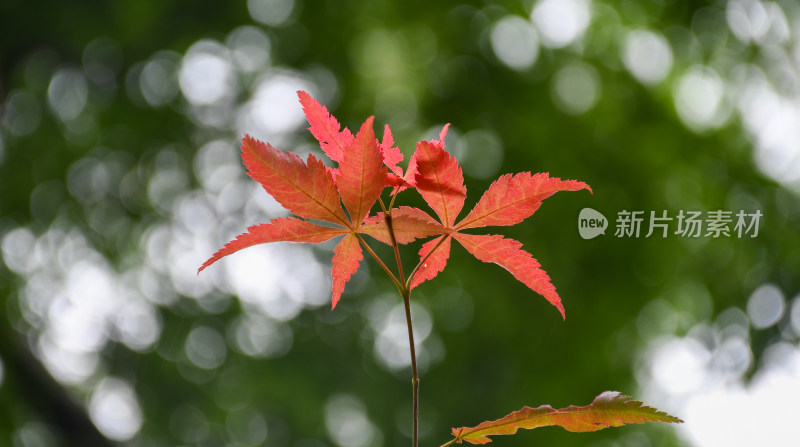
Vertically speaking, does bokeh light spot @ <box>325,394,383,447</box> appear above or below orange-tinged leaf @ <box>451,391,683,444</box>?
above

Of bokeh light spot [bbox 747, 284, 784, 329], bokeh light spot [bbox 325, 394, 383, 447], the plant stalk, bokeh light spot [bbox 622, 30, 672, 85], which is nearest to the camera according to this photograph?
the plant stalk

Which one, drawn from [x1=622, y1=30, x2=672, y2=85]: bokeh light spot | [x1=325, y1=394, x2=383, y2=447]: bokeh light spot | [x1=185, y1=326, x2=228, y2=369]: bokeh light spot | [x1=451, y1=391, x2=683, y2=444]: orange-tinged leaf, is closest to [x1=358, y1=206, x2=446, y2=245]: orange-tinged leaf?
[x1=451, y1=391, x2=683, y2=444]: orange-tinged leaf

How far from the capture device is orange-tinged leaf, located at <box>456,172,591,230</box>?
0.43m

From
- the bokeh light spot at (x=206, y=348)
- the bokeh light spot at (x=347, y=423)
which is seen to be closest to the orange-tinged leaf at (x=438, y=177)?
the bokeh light spot at (x=347, y=423)

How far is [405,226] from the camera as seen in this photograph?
0.43 meters

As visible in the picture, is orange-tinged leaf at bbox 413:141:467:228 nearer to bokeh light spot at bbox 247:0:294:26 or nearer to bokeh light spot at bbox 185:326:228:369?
bokeh light spot at bbox 247:0:294:26

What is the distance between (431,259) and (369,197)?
0.10 m

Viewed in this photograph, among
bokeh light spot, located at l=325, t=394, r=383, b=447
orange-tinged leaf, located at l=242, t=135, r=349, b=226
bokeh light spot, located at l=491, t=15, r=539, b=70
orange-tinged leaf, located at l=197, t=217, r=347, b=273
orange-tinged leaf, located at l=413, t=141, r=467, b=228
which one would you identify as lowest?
orange-tinged leaf, located at l=197, t=217, r=347, b=273

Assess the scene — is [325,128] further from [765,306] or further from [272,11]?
[272,11]

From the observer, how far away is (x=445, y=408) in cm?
396

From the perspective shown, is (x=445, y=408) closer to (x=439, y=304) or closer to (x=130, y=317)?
(x=439, y=304)

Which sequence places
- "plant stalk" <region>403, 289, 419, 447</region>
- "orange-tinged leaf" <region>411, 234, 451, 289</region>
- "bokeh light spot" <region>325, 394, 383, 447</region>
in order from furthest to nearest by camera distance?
"bokeh light spot" <region>325, 394, 383, 447</region>
"orange-tinged leaf" <region>411, 234, 451, 289</region>
"plant stalk" <region>403, 289, 419, 447</region>

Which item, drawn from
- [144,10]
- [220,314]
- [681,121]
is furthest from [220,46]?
[681,121]

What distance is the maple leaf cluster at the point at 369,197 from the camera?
16.0 inches
